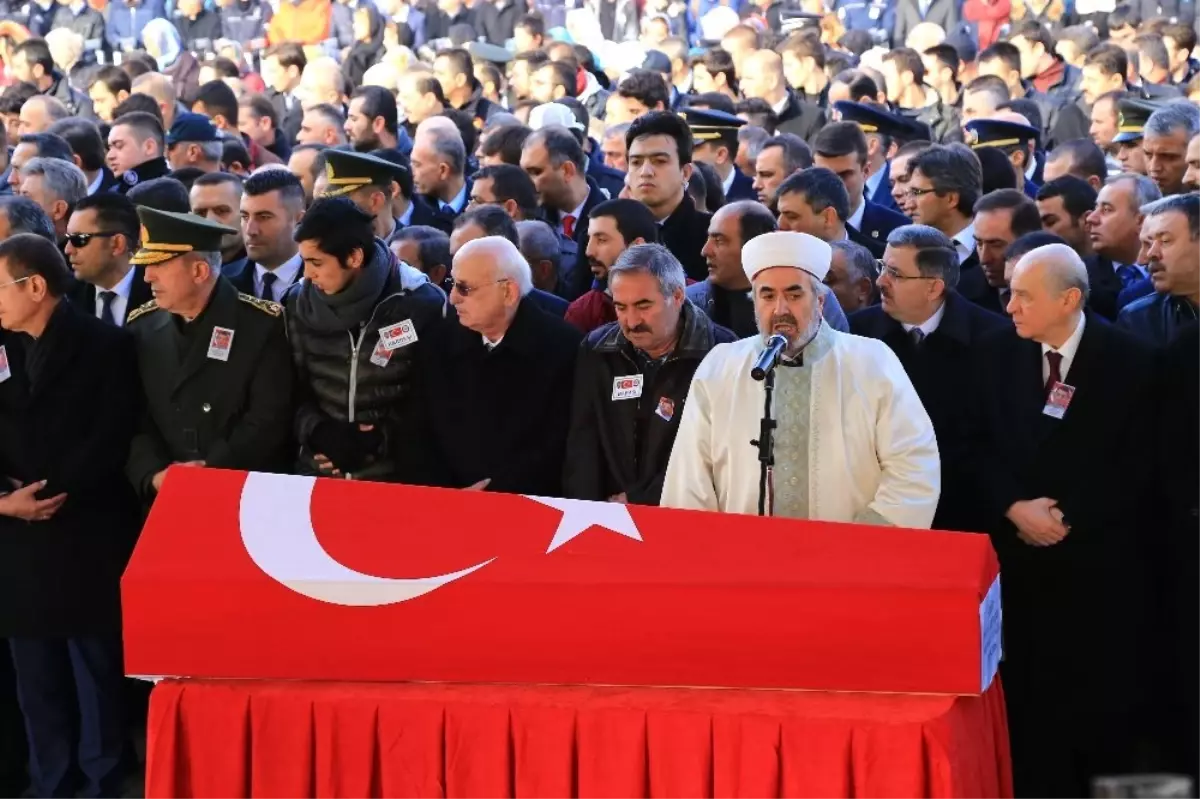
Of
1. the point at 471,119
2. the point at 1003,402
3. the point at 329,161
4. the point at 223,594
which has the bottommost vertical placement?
the point at 223,594

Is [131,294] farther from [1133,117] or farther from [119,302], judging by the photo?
[1133,117]

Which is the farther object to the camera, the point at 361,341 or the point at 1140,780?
the point at 361,341

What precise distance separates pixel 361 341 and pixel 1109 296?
3034mm

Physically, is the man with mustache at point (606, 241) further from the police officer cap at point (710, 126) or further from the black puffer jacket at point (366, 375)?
the police officer cap at point (710, 126)

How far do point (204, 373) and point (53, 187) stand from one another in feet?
9.11

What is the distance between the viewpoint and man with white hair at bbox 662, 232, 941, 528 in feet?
17.9

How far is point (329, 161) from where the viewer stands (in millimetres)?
8508

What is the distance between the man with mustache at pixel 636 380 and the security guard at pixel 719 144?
4368 mm

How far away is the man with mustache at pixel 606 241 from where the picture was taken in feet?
23.6

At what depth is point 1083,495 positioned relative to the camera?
605 cm

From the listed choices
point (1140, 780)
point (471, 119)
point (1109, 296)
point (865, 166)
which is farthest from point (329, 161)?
point (1140, 780)

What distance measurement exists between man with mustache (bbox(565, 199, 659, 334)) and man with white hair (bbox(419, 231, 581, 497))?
0.58m

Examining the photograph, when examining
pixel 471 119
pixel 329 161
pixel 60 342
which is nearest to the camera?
pixel 60 342

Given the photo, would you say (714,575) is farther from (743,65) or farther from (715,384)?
(743,65)
